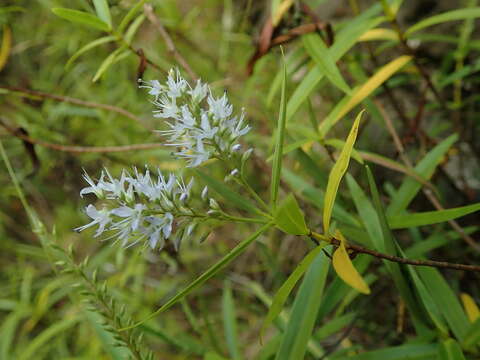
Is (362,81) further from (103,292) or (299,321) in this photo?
(103,292)

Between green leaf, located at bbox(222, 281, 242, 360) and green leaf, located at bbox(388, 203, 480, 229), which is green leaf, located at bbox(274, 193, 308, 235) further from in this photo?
green leaf, located at bbox(222, 281, 242, 360)

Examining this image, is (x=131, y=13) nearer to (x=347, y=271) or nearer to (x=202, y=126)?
(x=202, y=126)

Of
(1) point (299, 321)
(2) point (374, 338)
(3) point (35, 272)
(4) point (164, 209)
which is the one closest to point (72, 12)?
(4) point (164, 209)

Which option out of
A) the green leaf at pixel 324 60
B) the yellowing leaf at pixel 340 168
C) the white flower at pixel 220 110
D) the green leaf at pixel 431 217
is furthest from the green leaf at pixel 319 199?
the white flower at pixel 220 110

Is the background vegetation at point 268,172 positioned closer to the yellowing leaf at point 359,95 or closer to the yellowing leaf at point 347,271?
the yellowing leaf at point 359,95

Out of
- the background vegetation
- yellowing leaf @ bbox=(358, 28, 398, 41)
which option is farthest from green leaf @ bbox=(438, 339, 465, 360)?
A: yellowing leaf @ bbox=(358, 28, 398, 41)
